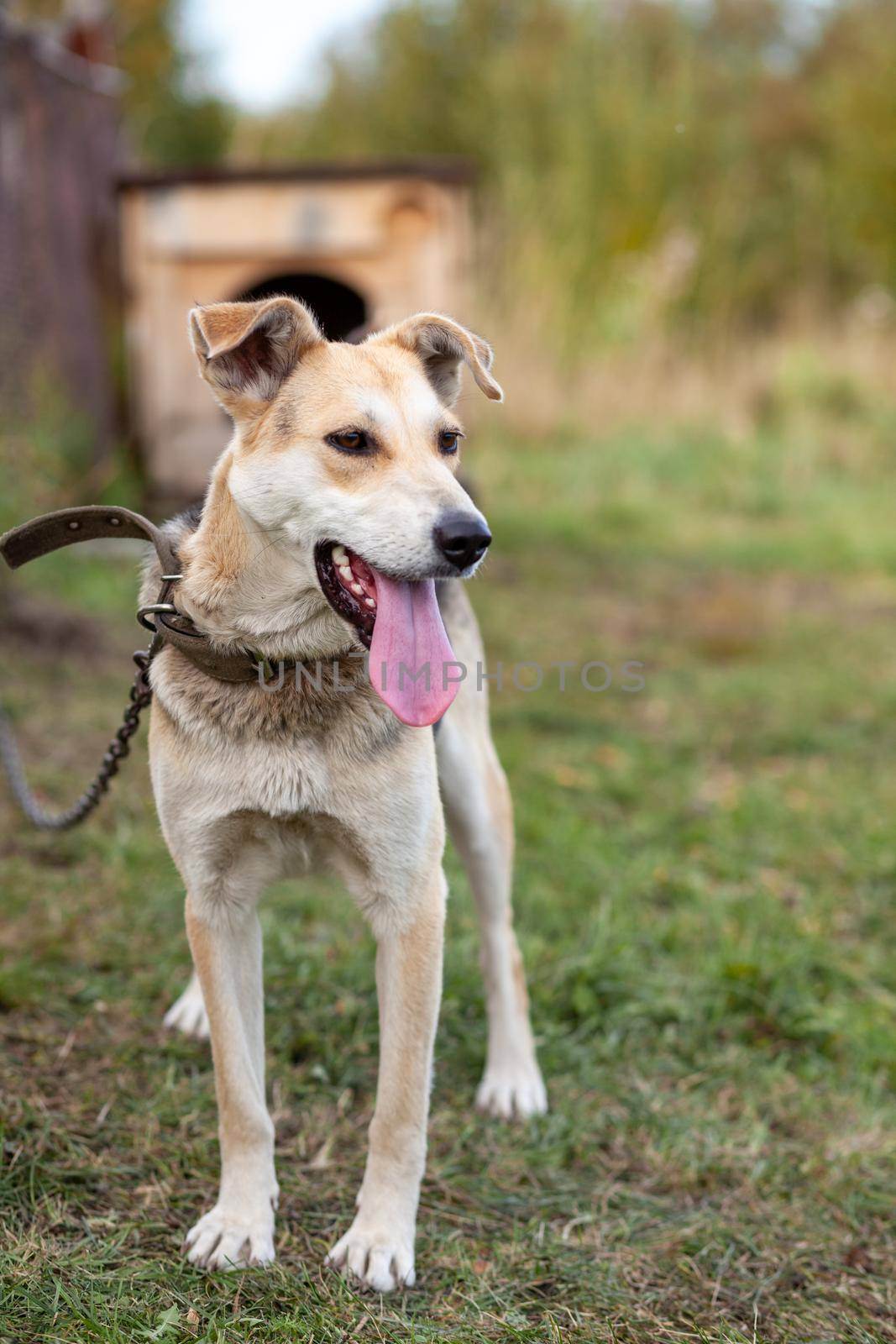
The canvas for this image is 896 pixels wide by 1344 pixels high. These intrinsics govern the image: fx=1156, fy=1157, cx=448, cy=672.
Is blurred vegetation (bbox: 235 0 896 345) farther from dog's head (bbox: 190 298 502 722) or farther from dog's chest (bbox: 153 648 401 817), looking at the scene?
dog's chest (bbox: 153 648 401 817)

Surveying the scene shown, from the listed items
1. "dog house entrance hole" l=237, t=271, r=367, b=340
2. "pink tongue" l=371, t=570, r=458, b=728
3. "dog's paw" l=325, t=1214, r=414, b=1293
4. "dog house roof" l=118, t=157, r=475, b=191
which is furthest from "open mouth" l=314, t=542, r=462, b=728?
"dog house entrance hole" l=237, t=271, r=367, b=340

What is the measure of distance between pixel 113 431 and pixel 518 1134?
7.43m

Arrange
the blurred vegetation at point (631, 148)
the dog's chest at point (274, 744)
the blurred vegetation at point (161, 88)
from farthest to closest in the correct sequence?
the blurred vegetation at point (161, 88), the blurred vegetation at point (631, 148), the dog's chest at point (274, 744)

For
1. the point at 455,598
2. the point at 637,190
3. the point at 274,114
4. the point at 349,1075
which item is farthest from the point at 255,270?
the point at 274,114

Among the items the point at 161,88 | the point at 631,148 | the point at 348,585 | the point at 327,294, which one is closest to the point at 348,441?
the point at 348,585

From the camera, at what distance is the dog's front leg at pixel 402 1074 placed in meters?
2.21

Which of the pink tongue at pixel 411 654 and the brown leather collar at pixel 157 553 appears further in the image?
the brown leather collar at pixel 157 553

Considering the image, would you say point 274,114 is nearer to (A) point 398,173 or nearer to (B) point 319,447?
(A) point 398,173

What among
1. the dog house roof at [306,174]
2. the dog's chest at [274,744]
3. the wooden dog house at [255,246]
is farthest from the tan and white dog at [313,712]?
the dog house roof at [306,174]

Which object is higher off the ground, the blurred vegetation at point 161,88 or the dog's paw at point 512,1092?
the blurred vegetation at point 161,88

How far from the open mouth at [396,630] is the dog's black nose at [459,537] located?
0.09 metres

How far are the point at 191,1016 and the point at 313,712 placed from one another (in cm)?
113

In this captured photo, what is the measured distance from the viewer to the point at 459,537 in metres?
1.99

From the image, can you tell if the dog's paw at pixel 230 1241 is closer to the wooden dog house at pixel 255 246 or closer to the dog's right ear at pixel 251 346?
the dog's right ear at pixel 251 346
